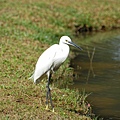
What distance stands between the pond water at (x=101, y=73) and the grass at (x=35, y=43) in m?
0.38

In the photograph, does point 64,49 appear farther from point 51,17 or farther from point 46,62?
point 51,17

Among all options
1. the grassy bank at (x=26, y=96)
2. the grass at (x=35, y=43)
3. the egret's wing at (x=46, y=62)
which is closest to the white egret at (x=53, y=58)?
the egret's wing at (x=46, y=62)

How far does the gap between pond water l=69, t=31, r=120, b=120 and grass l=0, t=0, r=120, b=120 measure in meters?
0.38

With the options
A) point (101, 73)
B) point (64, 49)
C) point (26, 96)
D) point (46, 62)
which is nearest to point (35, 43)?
point (101, 73)

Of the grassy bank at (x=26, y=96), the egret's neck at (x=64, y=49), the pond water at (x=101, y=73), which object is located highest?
the egret's neck at (x=64, y=49)

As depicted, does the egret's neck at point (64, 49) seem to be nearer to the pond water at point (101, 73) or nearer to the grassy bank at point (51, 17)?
the pond water at point (101, 73)

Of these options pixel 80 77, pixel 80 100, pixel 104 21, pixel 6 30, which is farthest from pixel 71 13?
pixel 80 100

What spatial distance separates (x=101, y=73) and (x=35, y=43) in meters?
2.44

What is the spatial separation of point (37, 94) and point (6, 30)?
613 cm

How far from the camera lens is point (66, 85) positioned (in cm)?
1040

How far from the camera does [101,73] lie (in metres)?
12.0

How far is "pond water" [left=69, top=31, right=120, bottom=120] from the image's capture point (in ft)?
30.1

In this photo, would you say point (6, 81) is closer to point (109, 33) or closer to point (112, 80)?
point (112, 80)

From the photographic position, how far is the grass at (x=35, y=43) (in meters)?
7.63
